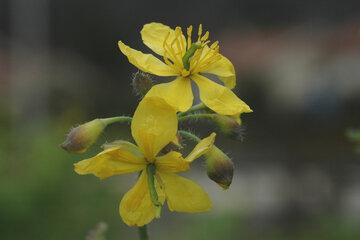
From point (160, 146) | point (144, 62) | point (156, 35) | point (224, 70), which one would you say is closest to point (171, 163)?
point (160, 146)

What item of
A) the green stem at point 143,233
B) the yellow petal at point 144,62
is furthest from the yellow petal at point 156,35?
the green stem at point 143,233

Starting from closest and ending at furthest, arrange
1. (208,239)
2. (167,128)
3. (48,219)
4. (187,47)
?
1. (167,128)
2. (187,47)
3. (48,219)
4. (208,239)

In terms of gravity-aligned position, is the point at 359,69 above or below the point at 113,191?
below

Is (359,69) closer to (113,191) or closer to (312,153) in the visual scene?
(312,153)


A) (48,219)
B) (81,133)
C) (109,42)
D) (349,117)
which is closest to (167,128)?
(81,133)

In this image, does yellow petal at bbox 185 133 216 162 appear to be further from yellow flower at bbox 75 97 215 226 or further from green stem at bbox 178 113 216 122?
green stem at bbox 178 113 216 122

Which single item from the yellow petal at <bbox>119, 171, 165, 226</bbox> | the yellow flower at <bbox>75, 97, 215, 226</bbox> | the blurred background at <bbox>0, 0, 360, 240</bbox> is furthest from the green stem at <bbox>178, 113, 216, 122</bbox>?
the blurred background at <bbox>0, 0, 360, 240</bbox>

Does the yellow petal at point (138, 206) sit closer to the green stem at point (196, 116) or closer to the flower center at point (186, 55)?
the green stem at point (196, 116)

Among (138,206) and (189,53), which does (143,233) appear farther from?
(189,53)
